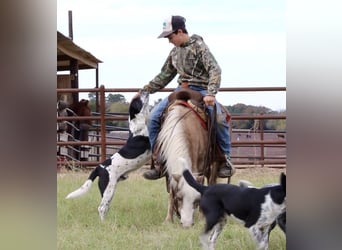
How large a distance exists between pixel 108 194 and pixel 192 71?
0.51 m

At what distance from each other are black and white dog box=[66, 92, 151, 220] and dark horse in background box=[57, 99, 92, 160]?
0.10 m

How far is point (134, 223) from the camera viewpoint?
2121 millimetres

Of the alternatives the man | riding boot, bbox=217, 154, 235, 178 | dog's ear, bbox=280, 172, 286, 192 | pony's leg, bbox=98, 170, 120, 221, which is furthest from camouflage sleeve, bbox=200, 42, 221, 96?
pony's leg, bbox=98, 170, 120, 221

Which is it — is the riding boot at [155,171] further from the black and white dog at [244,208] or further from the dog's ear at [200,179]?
the black and white dog at [244,208]

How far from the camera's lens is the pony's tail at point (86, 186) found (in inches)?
82.9

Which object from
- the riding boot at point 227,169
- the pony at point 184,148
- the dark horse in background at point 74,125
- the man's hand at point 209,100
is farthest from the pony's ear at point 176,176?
the dark horse in background at point 74,125

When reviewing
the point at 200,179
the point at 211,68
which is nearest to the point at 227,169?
the point at 200,179

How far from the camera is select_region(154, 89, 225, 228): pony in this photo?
207 centimetres

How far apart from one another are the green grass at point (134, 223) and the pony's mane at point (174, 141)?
84 millimetres

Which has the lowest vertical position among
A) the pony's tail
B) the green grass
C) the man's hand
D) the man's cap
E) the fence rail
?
the green grass

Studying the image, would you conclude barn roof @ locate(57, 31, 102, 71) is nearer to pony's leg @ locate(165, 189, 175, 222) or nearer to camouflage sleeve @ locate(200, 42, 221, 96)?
camouflage sleeve @ locate(200, 42, 221, 96)
